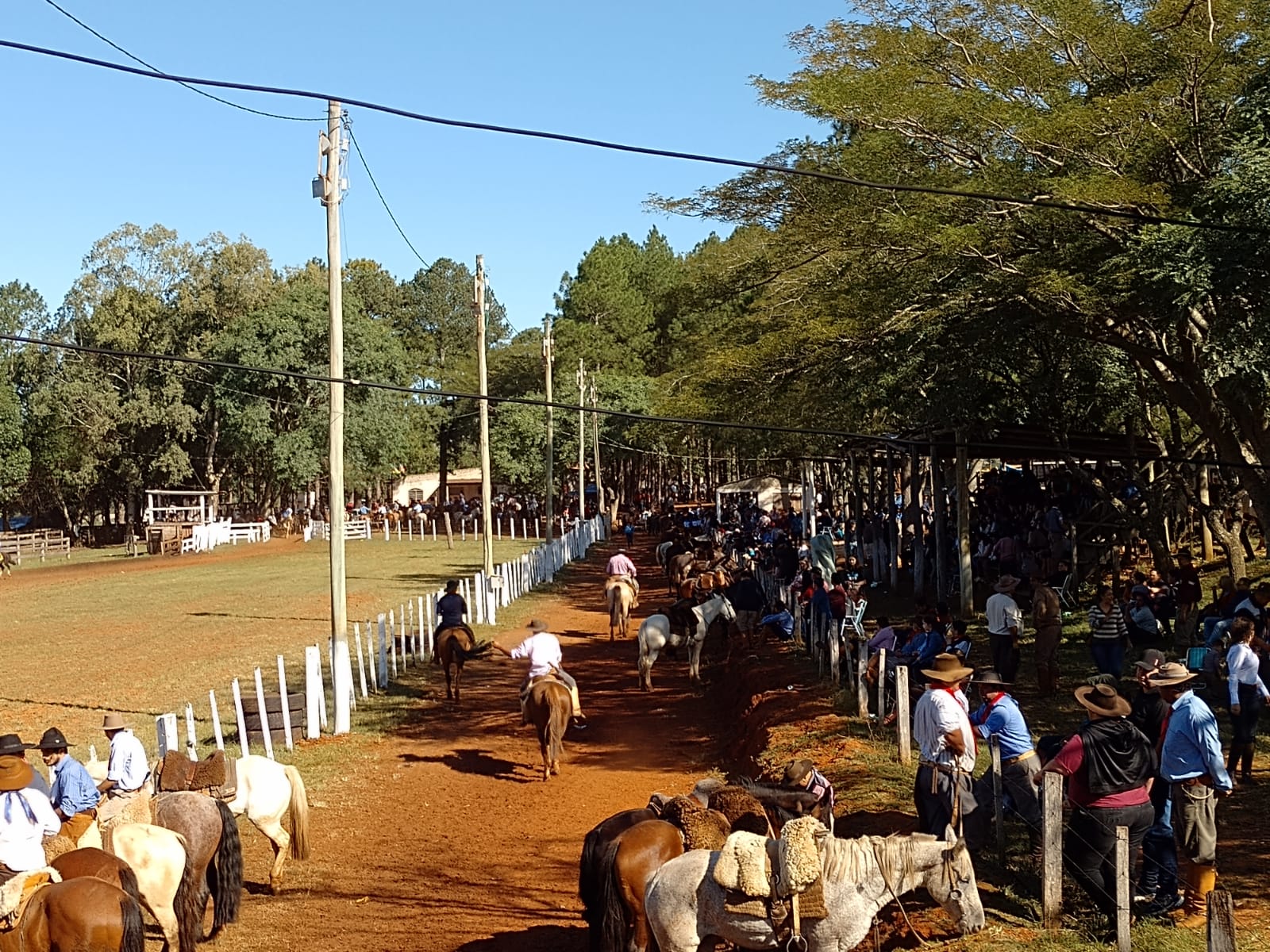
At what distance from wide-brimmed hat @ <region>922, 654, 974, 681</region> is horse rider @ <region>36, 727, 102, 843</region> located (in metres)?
6.67

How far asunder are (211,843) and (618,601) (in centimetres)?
1679

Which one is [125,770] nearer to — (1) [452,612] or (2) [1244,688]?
(2) [1244,688]

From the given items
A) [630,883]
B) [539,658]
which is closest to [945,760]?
[630,883]

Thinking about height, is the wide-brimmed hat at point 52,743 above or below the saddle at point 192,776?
above

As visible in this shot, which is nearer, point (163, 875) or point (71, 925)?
point (71, 925)

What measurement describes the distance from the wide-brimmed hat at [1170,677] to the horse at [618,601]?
18.0 metres

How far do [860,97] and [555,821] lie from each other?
11.1 m

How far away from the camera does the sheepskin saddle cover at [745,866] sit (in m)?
7.57

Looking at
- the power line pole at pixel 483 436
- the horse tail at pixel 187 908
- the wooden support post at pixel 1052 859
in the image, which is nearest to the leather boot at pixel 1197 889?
the wooden support post at pixel 1052 859

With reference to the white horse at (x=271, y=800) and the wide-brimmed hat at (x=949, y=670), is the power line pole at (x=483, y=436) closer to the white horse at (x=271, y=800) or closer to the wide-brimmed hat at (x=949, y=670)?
the white horse at (x=271, y=800)

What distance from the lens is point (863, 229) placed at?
19594 mm

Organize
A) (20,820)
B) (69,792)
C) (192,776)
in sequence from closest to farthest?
1. (20,820)
2. (69,792)
3. (192,776)

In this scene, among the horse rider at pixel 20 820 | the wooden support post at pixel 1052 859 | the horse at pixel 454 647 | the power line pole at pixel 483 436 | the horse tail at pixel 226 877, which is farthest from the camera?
the power line pole at pixel 483 436

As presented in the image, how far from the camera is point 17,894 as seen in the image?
8.52 meters
